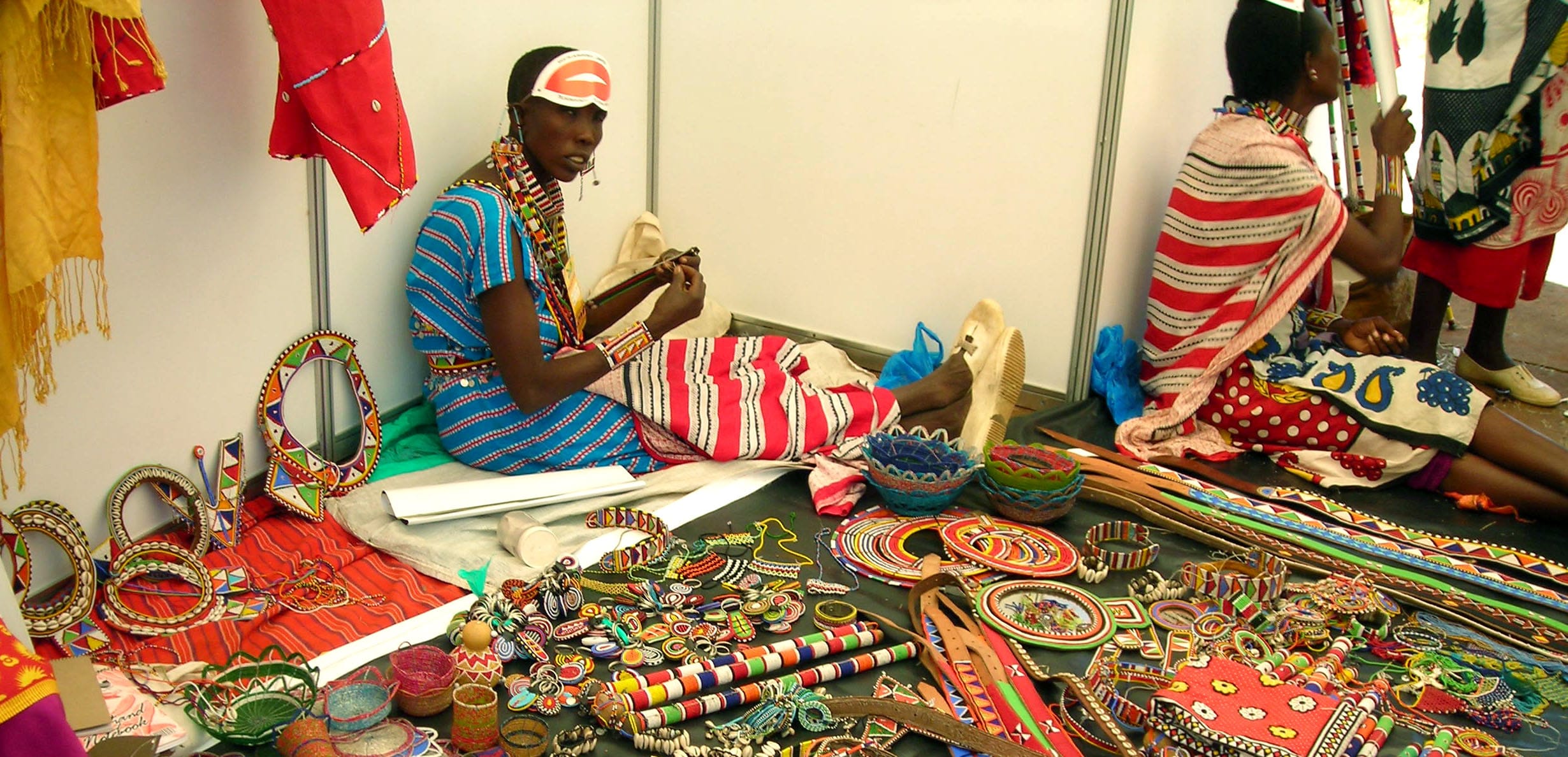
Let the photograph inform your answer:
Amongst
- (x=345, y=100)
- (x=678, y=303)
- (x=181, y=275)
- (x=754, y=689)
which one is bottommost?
(x=754, y=689)

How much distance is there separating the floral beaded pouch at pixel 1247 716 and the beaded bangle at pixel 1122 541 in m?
0.58

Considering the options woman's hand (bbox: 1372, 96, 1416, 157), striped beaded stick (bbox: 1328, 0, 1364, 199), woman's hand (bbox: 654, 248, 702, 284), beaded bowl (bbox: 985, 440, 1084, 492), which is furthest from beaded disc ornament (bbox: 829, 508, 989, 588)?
striped beaded stick (bbox: 1328, 0, 1364, 199)

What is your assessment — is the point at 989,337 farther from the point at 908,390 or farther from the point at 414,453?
the point at 414,453

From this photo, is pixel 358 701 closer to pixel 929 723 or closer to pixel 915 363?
pixel 929 723

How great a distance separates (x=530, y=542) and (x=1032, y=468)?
4.28ft

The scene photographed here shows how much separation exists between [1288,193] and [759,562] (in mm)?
1972

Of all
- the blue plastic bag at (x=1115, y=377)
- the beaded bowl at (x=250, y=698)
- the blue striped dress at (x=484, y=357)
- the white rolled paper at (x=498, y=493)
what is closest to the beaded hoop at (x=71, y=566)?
the beaded bowl at (x=250, y=698)

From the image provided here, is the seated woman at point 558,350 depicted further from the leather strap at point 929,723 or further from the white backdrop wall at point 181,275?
the leather strap at point 929,723

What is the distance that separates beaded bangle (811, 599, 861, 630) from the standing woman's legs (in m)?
2.69

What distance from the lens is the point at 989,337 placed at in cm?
373

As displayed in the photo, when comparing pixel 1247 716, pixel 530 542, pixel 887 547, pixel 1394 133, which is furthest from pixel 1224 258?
pixel 530 542

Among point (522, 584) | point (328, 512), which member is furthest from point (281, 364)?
point (522, 584)

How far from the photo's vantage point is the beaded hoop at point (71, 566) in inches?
87.7

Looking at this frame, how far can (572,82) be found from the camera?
296 centimetres
